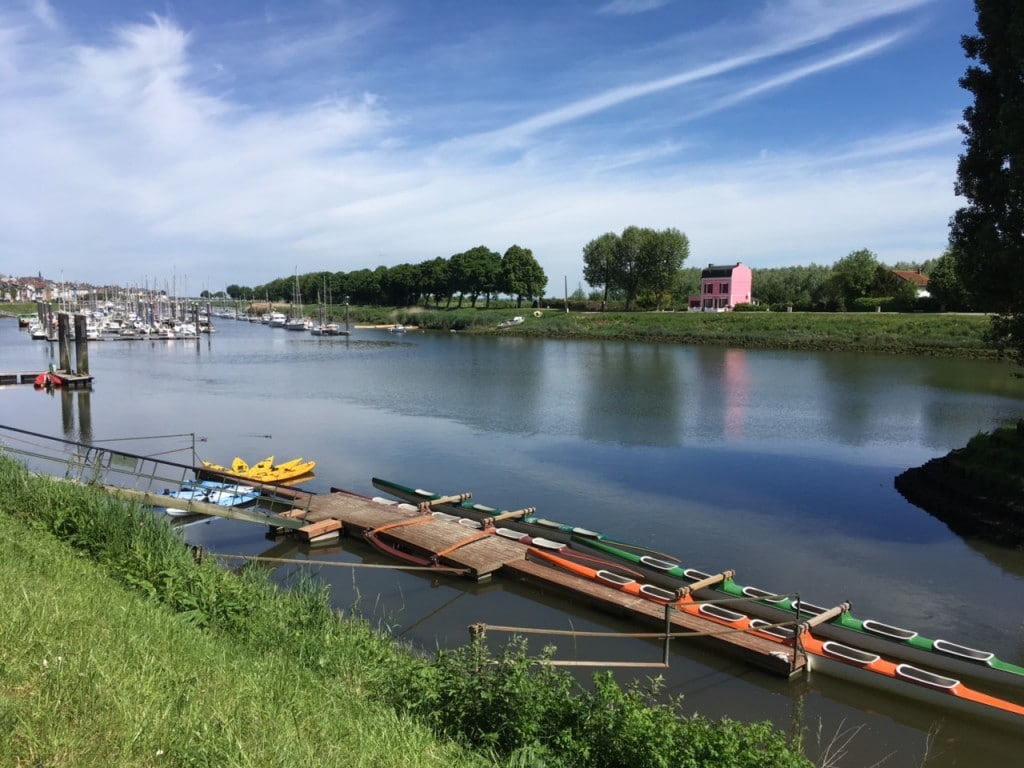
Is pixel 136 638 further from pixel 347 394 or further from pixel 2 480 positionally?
pixel 347 394

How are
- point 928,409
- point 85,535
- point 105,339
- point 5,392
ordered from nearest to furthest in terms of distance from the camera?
point 85,535 < point 928,409 < point 5,392 < point 105,339

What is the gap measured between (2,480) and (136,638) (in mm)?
8116

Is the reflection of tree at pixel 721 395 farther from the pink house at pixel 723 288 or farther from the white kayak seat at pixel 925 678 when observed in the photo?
the pink house at pixel 723 288

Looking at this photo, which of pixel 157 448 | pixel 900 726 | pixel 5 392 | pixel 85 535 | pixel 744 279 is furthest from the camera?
pixel 744 279

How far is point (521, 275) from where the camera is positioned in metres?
120

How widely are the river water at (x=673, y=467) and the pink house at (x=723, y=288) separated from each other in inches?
1955

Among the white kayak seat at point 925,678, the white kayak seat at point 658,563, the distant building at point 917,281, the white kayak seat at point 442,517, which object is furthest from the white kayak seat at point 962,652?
the distant building at point 917,281

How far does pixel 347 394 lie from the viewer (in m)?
42.5

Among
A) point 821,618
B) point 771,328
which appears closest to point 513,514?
point 821,618

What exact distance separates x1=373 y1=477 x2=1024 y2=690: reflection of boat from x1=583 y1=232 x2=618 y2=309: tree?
314 ft

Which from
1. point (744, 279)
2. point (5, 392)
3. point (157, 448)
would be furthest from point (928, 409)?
point (744, 279)

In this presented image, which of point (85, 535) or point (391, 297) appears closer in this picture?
point (85, 535)

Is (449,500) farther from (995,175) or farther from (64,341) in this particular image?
(64,341)

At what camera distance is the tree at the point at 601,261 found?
110312 mm
